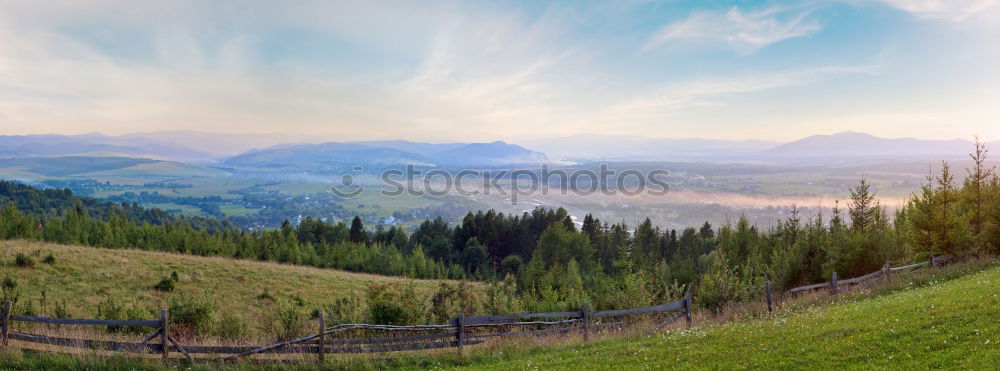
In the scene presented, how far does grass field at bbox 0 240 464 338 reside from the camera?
27.1 m

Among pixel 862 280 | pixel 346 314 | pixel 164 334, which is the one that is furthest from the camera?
pixel 862 280

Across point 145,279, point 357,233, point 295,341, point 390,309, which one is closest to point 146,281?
point 145,279

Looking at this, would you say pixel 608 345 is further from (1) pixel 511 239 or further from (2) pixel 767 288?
(1) pixel 511 239

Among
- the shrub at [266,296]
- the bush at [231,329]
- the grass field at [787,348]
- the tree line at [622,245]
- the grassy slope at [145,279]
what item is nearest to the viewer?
the grass field at [787,348]

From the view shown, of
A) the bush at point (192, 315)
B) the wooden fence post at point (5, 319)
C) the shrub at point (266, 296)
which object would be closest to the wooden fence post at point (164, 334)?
the wooden fence post at point (5, 319)

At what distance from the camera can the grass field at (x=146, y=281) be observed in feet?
88.9

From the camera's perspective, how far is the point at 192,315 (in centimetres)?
1911

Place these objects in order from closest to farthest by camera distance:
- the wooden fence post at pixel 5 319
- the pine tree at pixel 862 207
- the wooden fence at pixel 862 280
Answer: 1. the wooden fence post at pixel 5 319
2. the wooden fence at pixel 862 280
3. the pine tree at pixel 862 207

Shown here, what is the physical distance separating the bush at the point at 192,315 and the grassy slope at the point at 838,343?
472 inches

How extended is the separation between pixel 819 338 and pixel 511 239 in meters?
80.1

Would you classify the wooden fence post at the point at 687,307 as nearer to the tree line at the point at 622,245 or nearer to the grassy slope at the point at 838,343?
the grassy slope at the point at 838,343

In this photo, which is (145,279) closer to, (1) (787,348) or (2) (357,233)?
(1) (787,348)

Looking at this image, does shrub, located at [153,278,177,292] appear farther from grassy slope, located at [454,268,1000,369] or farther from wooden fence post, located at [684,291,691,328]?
wooden fence post, located at [684,291,691,328]

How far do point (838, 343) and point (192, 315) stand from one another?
861 inches
